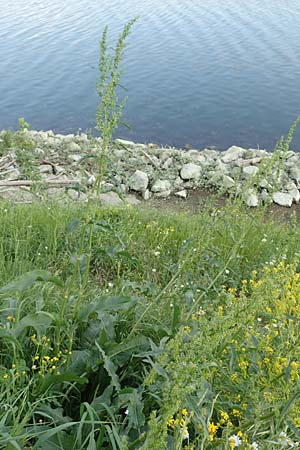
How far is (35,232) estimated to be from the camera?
3.99 meters

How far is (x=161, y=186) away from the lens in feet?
25.0

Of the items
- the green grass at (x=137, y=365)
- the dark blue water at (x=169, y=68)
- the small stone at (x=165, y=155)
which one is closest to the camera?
the green grass at (x=137, y=365)

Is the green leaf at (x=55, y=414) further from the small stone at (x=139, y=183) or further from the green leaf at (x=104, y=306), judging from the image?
the small stone at (x=139, y=183)

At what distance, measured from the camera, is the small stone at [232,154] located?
8.65 m

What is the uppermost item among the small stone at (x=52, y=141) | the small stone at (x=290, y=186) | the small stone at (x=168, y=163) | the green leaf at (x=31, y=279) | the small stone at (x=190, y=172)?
the green leaf at (x=31, y=279)

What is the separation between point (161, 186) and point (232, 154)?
6.13 feet

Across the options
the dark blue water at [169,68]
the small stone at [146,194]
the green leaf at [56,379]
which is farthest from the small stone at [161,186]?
the green leaf at [56,379]

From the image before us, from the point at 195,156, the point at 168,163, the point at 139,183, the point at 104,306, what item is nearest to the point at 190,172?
the point at 168,163

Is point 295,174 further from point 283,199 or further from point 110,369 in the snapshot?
point 110,369

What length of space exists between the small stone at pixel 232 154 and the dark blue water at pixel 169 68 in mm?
876

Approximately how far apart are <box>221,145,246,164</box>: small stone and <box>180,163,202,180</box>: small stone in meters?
0.79

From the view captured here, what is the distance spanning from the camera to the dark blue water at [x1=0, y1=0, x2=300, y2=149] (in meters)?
10.5

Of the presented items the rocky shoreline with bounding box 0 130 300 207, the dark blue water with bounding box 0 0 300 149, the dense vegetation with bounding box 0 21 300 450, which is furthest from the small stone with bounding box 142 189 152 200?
the dense vegetation with bounding box 0 21 300 450

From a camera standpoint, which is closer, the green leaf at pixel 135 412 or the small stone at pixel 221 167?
the green leaf at pixel 135 412
